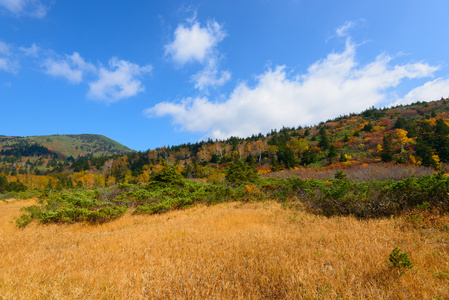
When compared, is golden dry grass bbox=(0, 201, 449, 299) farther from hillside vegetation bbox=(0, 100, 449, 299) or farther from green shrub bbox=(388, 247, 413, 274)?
green shrub bbox=(388, 247, 413, 274)

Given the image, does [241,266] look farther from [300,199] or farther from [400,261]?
[300,199]

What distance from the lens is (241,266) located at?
390 cm

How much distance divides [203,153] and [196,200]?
70354 mm

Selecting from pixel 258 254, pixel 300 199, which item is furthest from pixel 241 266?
pixel 300 199

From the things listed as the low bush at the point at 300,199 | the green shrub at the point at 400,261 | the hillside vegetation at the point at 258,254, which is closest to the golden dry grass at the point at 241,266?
the hillside vegetation at the point at 258,254

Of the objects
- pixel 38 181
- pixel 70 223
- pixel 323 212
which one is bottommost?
pixel 323 212

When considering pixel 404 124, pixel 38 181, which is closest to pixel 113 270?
pixel 404 124

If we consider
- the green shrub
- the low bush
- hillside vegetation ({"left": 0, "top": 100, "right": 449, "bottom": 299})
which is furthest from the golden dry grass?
the low bush

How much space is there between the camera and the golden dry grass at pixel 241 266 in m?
2.95

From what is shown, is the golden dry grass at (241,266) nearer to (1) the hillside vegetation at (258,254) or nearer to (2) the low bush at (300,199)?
(1) the hillside vegetation at (258,254)

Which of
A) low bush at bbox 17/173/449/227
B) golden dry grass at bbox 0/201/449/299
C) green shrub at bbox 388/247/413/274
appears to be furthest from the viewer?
low bush at bbox 17/173/449/227

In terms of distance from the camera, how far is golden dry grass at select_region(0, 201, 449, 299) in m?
2.95

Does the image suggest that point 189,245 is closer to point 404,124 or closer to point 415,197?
point 415,197

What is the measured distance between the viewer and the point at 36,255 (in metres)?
4.55
